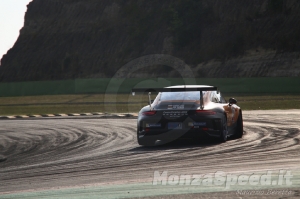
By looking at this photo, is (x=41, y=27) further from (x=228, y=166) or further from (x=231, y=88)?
(x=228, y=166)

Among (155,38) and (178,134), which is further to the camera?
(155,38)

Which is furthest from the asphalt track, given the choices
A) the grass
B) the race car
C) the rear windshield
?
the grass

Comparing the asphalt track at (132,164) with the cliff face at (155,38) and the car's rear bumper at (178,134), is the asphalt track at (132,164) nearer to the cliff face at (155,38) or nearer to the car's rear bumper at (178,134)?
the car's rear bumper at (178,134)

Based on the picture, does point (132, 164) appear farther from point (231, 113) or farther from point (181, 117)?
point (231, 113)

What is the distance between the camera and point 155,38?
71625 mm

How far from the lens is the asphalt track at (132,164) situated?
659 cm

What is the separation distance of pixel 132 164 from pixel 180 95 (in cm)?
356

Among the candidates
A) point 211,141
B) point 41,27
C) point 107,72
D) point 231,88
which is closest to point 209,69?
point 231,88

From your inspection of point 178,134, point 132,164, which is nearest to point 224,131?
point 178,134

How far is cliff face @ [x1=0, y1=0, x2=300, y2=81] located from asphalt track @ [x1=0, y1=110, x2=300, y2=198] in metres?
41.7

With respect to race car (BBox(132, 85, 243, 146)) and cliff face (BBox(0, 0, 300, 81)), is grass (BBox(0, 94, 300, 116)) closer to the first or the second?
cliff face (BBox(0, 0, 300, 81))

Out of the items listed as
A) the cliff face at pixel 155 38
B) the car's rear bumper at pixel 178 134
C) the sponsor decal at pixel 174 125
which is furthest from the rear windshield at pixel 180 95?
the cliff face at pixel 155 38

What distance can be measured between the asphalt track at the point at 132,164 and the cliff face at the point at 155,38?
41.7m

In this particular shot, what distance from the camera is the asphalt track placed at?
6594mm
